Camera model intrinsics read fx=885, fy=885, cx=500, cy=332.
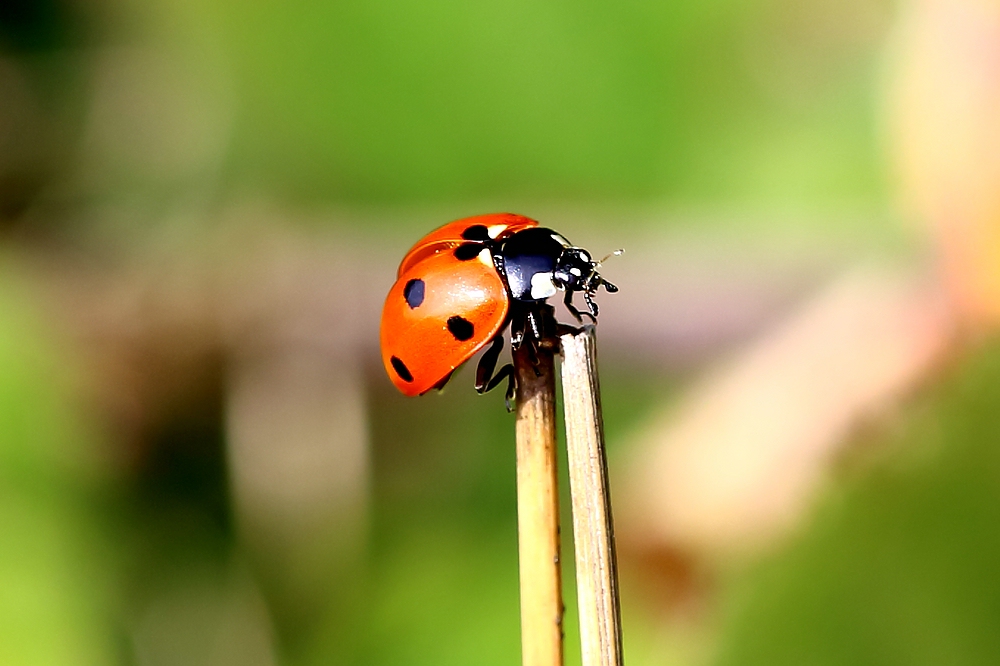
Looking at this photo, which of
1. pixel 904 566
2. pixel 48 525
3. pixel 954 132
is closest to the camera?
pixel 904 566

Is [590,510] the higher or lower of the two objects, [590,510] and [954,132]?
the lower

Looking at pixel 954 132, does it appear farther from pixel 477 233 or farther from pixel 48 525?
pixel 48 525

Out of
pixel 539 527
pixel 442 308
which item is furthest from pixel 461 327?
pixel 539 527

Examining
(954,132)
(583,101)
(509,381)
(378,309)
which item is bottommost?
(509,381)

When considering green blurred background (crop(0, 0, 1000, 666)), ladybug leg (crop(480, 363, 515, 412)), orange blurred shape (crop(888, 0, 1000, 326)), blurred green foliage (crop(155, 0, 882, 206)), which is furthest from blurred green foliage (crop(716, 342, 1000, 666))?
blurred green foliage (crop(155, 0, 882, 206))

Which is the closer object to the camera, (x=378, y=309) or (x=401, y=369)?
(x=401, y=369)

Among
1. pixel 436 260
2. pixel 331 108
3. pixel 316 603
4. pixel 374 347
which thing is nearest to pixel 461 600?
pixel 316 603

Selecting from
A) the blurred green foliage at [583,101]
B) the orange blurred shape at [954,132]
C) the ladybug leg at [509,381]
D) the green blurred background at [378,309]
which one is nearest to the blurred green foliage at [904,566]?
the green blurred background at [378,309]

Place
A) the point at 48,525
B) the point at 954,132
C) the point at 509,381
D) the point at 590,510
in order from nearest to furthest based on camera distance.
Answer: the point at 590,510 < the point at 509,381 < the point at 48,525 < the point at 954,132

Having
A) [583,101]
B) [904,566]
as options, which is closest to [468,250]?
[904,566]
